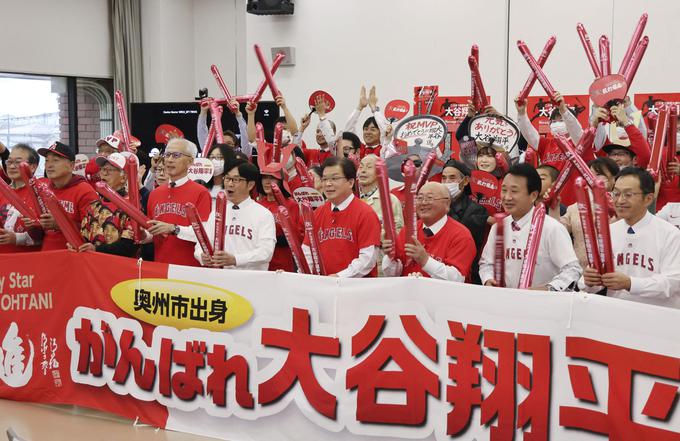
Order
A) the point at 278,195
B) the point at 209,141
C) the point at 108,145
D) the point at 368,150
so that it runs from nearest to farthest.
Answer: the point at 278,195 < the point at 209,141 < the point at 108,145 < the point at 368,150

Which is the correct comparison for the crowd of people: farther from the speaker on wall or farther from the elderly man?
the speaker on wall

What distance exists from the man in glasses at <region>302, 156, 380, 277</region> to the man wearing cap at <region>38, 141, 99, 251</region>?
1597mm

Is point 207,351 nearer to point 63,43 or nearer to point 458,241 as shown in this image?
point 458,241

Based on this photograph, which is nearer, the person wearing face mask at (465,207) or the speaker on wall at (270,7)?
the person wearing face mask at (465,207)

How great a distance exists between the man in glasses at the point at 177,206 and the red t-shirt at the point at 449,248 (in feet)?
4.14

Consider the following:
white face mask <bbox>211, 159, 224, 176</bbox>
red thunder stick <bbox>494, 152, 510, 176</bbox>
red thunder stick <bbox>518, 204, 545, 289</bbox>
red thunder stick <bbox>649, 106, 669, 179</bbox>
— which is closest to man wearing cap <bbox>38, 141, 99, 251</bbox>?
white face mask <bbox>211, 159, 224, 176</bbox>

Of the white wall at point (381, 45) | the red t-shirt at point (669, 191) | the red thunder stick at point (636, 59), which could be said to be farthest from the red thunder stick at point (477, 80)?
the white wall at point (381, 45)

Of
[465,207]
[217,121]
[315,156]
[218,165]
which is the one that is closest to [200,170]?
[218,165]

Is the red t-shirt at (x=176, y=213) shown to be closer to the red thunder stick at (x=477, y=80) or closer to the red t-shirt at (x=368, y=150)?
the red thunder stick at (x=477, y=80)

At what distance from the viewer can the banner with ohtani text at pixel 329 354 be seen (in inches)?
123

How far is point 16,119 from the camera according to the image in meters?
10.5

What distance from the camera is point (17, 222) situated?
17.8 ft

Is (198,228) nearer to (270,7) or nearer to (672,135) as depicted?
(672,135)

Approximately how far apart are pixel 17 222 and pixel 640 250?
12.3 feet
